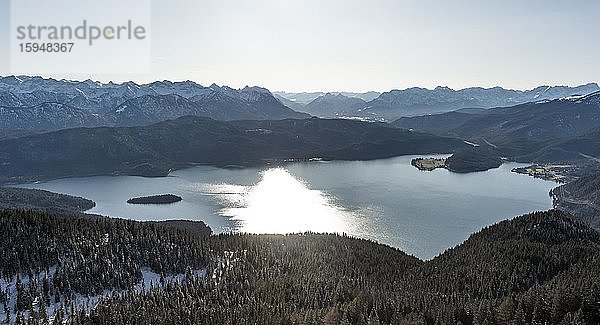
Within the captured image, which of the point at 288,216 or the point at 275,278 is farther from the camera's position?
the point at 288,216

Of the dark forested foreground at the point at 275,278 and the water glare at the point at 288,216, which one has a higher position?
the dark forested foreground at the point at 275,278

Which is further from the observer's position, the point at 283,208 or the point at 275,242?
the point at 283,208

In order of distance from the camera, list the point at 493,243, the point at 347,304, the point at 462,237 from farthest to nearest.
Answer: the point at 462,237
the point at 493,243
the point at 347,304

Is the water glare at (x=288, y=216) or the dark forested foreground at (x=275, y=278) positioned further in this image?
the water glare at (x=288, y=216)

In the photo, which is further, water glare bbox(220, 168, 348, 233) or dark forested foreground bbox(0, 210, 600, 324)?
water glare bbox(220, 168, 348, 233)

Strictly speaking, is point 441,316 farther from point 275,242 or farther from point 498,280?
point 275,242

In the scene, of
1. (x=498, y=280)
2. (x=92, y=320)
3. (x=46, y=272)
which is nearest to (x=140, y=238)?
(x=46, y=272)

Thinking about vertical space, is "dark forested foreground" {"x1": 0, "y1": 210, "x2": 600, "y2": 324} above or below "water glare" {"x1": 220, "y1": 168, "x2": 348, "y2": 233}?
above

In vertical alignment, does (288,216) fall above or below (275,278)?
below
